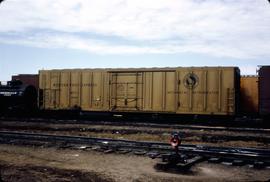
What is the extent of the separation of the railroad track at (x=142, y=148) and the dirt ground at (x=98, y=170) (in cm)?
67

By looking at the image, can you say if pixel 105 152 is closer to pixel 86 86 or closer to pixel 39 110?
pixel 86 86

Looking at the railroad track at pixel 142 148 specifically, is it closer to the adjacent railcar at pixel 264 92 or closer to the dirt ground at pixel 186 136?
the dirt ground at pixel 186 136

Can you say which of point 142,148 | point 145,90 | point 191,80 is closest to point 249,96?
point 191,80

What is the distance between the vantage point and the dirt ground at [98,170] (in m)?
8.07

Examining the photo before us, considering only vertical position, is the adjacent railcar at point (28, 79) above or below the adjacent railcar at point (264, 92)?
above

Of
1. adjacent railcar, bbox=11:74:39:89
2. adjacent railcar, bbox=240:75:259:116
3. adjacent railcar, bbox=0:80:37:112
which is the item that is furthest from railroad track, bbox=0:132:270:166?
adjacent railcar, bbox=11:74:39:89

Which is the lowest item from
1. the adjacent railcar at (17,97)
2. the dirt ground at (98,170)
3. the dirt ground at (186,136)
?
the dirt ground at (98,170)

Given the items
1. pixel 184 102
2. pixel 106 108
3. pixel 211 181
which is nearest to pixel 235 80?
pixel 184 102

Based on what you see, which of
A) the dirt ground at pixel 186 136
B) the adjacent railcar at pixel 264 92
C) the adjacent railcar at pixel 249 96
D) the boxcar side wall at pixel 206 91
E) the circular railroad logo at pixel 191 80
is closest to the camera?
the dirt ground at pixel 186 136

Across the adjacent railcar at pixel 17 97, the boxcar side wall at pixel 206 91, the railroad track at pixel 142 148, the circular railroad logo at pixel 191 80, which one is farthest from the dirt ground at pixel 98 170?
the adjacent railcar at pixel 17 97

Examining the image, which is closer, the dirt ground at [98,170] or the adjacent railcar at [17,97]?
the dirt ground at [98,170]

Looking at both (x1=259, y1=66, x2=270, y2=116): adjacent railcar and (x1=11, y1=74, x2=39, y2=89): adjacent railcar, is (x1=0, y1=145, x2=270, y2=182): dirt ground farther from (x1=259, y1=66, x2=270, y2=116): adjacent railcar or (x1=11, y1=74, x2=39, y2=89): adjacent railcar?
(x1=11, y1=74, x2=39, y2=89): adjacent railcar

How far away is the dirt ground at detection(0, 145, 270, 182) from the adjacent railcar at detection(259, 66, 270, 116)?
11622mm

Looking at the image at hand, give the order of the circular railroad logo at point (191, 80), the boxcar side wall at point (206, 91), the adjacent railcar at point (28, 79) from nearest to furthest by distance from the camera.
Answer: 1. the boxcar side wall at point (206, 91)
2. the circular railroad logo at point (191, 80)
3. the adjacent railcar at point (28, 79)
